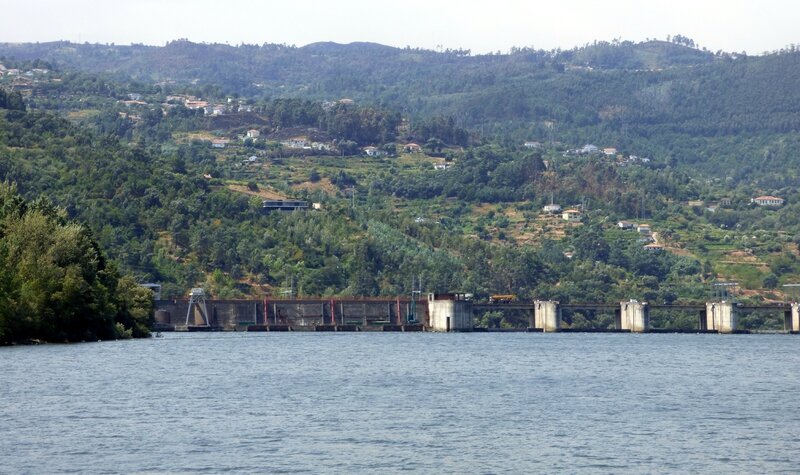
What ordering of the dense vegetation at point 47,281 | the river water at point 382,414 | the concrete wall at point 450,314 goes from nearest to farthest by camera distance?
the river water at point 382,414, the dense vegetation at point 47,281, the concrete wall at point 450,314

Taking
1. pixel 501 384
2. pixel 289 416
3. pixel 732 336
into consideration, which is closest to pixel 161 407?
pixel 289 416

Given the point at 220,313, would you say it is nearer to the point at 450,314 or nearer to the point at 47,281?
the point at 450,314

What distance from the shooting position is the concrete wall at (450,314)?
194 metres

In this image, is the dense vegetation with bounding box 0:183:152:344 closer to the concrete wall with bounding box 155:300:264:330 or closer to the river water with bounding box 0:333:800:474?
the river water with bounding box 0:333:800:474

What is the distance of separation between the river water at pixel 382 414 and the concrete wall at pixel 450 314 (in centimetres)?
8510

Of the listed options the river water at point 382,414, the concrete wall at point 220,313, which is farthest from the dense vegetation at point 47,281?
the concrete wall at point 220,313

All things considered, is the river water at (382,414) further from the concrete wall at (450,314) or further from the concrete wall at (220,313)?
the concrete wall at (450,314)

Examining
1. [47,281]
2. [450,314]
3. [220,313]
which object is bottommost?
[450,314]

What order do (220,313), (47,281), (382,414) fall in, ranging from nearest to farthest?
(382,414) → (47,281) → (220,313)

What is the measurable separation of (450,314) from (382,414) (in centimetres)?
12871

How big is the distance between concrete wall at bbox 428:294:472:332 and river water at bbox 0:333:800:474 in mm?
85095

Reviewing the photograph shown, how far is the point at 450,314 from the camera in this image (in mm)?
195000

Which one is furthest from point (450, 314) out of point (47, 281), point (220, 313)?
Answer: point (47, 281)

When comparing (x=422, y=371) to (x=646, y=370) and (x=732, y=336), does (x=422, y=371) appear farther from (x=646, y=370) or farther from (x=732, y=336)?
(x=732, y=336)
